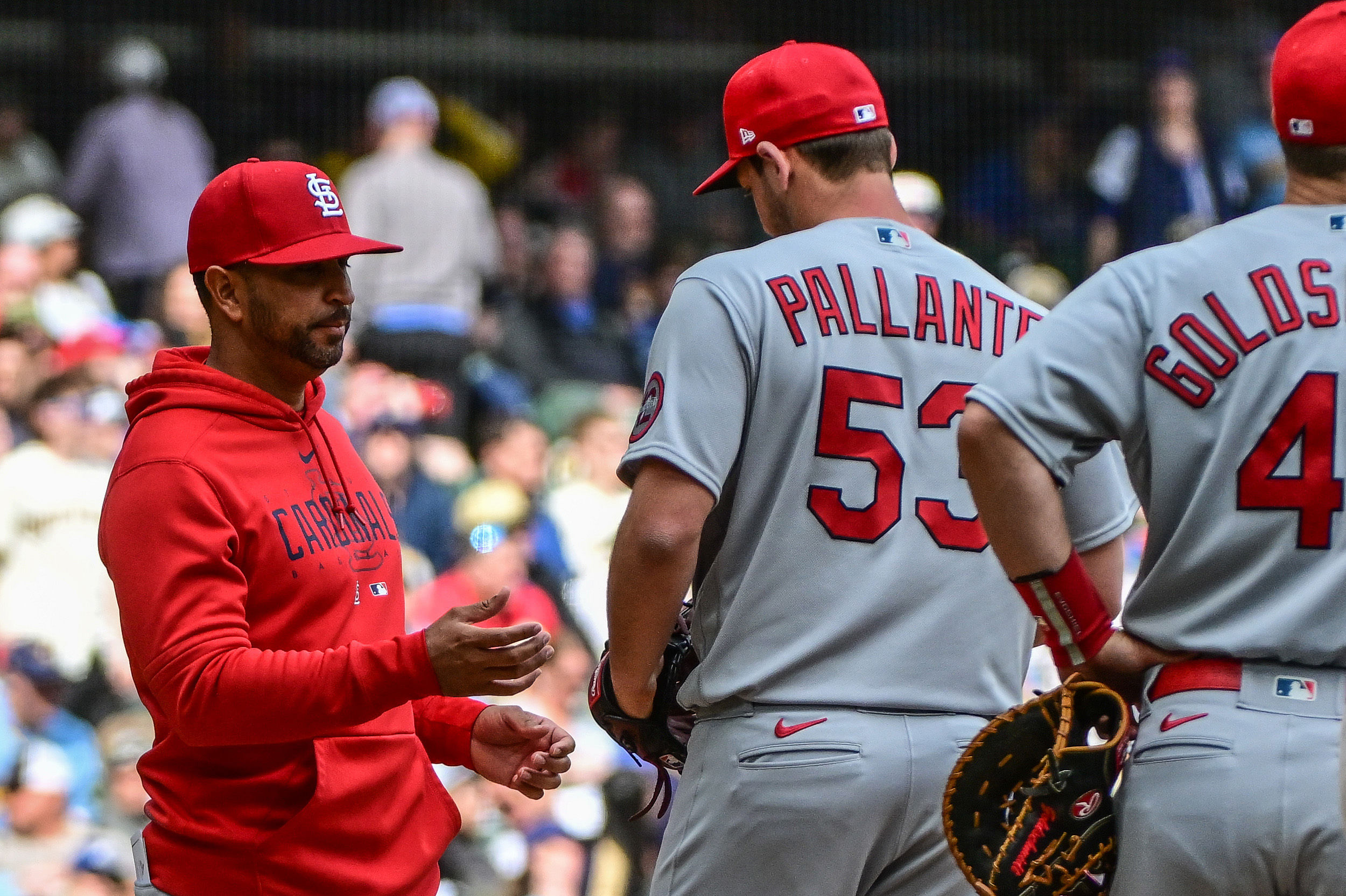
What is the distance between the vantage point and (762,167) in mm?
2986

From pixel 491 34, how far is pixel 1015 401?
30.6ft

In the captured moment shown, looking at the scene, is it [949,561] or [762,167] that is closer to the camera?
[949,561]

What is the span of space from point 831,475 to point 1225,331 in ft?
2.09

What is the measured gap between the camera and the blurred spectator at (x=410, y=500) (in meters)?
7.98

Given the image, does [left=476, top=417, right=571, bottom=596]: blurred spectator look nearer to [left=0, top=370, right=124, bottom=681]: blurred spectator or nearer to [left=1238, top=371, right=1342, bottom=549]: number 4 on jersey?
[left=0, top=370, right=124, bottom=681]: blurred spectator

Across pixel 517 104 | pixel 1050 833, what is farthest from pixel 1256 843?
pixel 517 104

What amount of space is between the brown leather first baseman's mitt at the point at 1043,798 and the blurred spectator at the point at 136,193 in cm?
764

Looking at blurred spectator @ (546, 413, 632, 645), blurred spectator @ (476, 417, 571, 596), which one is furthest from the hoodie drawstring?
blurred spectator @ (476, 417, 571, 596)

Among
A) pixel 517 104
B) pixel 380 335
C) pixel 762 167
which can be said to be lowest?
pixel 380 335

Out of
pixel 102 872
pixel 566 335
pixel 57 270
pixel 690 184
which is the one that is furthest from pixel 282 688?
pixel 690 184

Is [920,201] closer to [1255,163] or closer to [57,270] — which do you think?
[1255,163]

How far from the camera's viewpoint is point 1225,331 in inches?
94.3

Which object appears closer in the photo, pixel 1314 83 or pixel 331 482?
pixel 1314 83

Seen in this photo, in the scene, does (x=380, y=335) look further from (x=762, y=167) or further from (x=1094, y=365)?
(x=1094, y=365)
